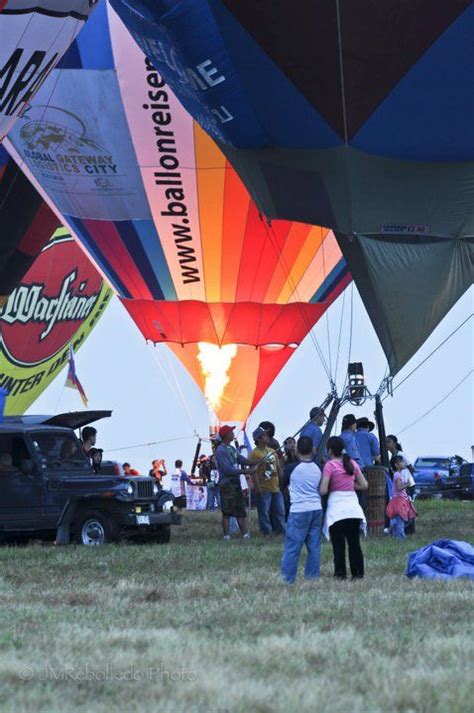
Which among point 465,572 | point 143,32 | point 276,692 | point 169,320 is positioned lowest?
point 276,692

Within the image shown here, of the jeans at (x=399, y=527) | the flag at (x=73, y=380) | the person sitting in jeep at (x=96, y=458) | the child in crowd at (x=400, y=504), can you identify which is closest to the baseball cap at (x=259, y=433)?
the child in crowd at (x=400, y=504)

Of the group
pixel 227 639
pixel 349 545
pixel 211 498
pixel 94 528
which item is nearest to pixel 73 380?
pixel 211 498

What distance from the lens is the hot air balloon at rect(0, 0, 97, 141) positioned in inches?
615

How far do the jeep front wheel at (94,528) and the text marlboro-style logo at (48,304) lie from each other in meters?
15.8

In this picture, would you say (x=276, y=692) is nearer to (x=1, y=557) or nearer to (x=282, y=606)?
(x=282, y=606)

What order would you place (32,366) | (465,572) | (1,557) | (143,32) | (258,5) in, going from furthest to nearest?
(32,366), (143,32), (258,5), (1,557), (465,572)

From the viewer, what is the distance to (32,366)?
3350 centimetres

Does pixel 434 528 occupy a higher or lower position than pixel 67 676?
higher

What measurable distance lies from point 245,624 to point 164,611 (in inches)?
37.3

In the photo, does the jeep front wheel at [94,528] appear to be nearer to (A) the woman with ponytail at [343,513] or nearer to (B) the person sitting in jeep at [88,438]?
(B) the person sitting in jeep at [88,438]

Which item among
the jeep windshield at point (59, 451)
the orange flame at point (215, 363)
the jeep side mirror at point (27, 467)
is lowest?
the jeep side mirror at point (27, 467)

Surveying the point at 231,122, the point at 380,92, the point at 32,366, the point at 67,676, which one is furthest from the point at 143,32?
the point at 32,366

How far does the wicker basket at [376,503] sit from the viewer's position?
17734mm

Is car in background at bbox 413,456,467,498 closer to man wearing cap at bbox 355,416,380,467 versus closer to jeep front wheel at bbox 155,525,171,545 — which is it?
man wearing cap at bbox 355,416,380,467
